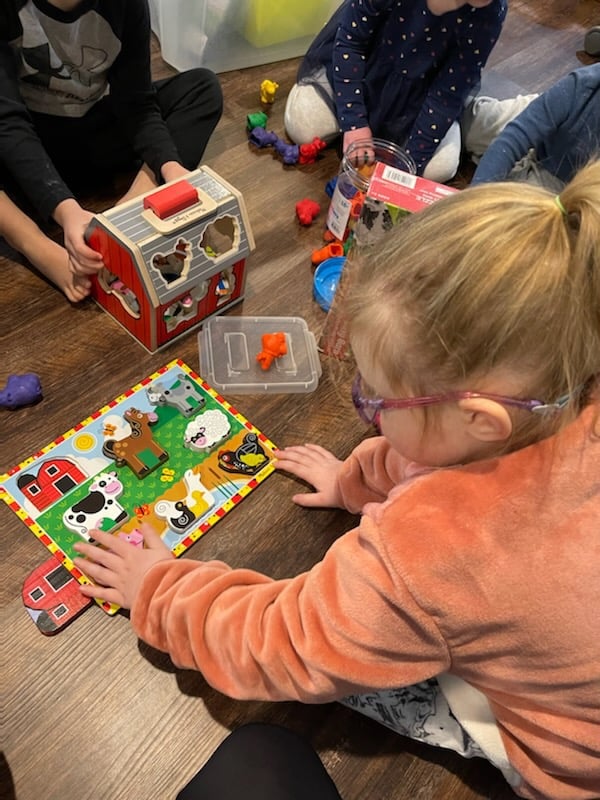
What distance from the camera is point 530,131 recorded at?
3.81 feet

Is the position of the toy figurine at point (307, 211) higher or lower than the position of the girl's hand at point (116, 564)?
higher

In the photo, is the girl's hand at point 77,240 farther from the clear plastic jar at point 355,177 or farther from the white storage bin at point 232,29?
the white storage bin at point 232,29

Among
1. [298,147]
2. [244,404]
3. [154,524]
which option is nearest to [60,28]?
[298,147]

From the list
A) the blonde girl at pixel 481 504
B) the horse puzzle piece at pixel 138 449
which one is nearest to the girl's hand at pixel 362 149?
the horse puzzle piece at pixel 138 449

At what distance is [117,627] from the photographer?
79 centimetres

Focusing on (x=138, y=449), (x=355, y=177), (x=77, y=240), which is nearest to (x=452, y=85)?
(x=355, y=177)

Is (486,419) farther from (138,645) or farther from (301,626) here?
(138,645)

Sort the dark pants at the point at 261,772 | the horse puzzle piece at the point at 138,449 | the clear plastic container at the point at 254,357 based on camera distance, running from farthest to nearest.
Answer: the clear plastic container at the point at 254,357, the horse puzzle piece at the point at 138,449, the dark pants at the point at 261,772

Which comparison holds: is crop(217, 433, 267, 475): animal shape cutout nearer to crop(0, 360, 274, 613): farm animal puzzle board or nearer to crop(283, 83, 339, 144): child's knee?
crop(0, 360, 274, 613): farm animal puzzle board

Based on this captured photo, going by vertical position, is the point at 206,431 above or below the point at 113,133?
below

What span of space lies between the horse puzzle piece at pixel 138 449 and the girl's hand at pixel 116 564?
0.12 m

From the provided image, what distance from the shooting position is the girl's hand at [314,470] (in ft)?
3.01

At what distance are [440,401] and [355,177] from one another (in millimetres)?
784

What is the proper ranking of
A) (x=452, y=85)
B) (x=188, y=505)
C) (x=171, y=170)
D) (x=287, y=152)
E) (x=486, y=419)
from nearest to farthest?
(x=486, y=419) → (x=188, y=505) → (x=171, y=170) → (x=452, y=85) → (x=287, y=152)
